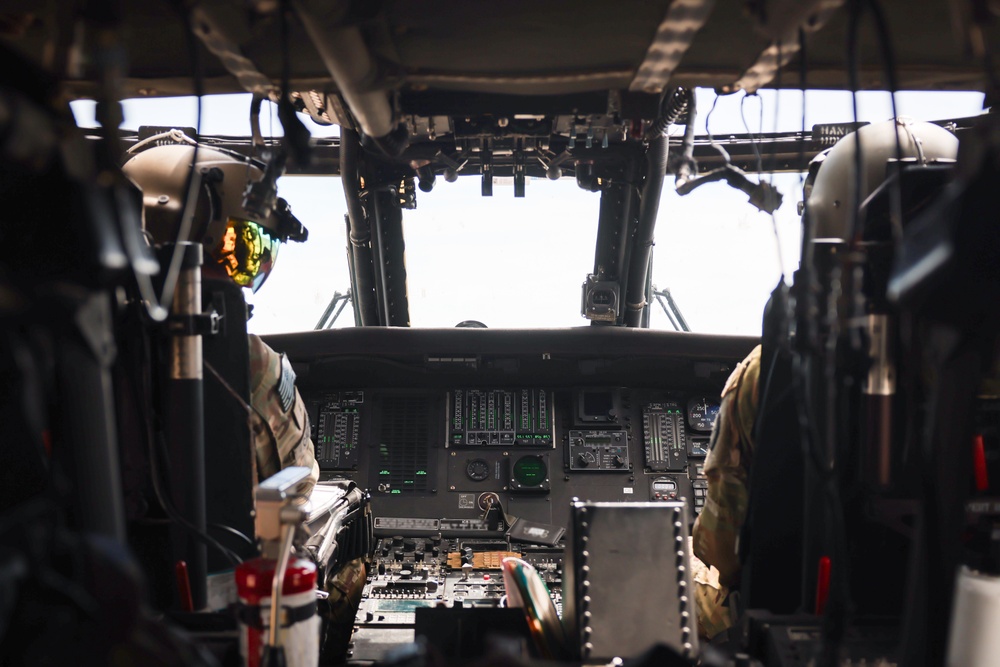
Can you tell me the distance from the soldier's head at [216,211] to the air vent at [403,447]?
41.6 inches

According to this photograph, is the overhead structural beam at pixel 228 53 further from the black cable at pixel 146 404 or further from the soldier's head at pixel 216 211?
the soldier's head at pixel 216 211

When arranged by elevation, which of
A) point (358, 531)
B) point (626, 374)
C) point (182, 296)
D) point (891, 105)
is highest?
point (891, 105)

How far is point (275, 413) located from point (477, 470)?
1.16 metres

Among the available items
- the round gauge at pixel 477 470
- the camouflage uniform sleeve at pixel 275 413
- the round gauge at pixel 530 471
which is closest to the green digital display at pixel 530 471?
the round gauge at pixel 530 471

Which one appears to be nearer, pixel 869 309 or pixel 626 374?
pixel 869 309

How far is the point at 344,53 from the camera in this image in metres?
1.04

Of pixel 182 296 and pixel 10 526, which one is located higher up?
pixel 182 296

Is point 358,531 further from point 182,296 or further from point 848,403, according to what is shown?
point 848,403

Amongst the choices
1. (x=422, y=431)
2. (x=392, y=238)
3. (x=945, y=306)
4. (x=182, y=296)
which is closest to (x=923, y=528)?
(x=945, y=306)

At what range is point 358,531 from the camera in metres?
2.79

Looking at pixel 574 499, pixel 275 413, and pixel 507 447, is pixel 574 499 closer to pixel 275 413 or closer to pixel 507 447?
pixel 275 413

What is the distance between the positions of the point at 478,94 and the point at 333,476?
2092 millimetres

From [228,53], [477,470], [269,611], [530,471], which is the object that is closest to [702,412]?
[530,471]

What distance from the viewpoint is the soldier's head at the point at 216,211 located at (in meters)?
1.87
